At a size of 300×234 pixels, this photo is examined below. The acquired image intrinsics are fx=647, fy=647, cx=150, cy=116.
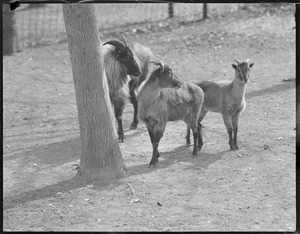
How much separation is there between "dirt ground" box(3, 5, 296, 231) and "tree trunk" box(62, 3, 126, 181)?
26 centimetres

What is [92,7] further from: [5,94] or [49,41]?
[49,41]

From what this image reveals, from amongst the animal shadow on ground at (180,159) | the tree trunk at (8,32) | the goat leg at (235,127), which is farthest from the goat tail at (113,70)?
the tree trunk at (8,32)

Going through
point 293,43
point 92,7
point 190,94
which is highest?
point 92,7

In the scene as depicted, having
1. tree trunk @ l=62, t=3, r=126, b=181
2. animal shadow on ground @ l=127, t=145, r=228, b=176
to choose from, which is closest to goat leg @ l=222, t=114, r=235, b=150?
animal shadow on ground @ l=127, t=145, r=228, b=176

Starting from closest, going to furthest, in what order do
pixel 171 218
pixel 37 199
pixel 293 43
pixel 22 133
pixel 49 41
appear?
1. pixel 171 218
2. pixel 37 199
3. pixel 22 133
4. pixel 293 43
5. pixel 49 41

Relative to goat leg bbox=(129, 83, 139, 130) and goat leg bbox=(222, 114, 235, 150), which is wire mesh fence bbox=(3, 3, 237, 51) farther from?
goat leg bbox=(222, 114, 235, 150)

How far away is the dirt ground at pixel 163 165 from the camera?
6.77 m

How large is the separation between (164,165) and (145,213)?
63.0 inches

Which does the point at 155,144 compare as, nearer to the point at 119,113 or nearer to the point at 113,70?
the point at 119,113

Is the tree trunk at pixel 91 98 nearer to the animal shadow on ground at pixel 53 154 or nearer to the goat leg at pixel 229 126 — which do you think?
the animal shadow on ground at pixel 53 154

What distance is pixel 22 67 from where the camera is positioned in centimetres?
1401

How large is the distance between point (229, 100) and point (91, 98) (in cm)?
232

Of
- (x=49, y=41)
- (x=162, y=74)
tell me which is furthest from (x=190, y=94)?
(x=49, y=41)

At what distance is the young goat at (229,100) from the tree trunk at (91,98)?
62.7 inches
